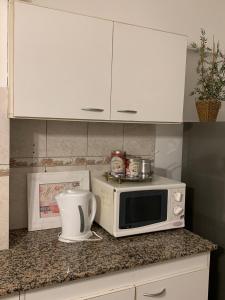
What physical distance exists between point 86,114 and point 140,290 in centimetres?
87

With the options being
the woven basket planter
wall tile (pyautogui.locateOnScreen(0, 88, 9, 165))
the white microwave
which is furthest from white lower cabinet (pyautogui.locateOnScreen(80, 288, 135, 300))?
the woven basket planter

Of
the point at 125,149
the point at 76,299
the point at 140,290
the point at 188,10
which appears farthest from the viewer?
the point at 188,10

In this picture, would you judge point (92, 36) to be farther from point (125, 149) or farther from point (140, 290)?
point (140, 290)

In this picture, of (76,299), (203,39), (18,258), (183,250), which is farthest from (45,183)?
(203,39)

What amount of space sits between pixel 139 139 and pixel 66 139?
51 cm

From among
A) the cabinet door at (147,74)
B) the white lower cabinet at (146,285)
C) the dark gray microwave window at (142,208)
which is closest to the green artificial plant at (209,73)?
the cabinet door at (147,74)

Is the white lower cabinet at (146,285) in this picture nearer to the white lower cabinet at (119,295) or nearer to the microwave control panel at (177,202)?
the white lower cabinet at (119,295)

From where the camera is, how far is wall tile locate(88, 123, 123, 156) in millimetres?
1830

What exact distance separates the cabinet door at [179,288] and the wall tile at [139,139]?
2.69ft

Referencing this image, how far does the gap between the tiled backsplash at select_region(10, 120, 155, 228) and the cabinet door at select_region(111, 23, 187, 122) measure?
33 cm

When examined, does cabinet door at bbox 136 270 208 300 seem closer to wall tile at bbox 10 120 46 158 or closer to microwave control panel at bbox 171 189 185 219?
microwave control panel at bbox 171 189 185 219

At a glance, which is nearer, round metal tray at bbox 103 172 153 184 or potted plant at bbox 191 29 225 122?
round metal tray at bbox 103 172 153 184

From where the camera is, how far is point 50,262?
1276 millimetres

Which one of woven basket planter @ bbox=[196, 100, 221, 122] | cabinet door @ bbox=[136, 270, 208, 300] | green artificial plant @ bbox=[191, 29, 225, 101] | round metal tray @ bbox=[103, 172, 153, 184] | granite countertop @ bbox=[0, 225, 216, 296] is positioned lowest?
cabinet door @ bbox=[136, 270, 208, 300]
